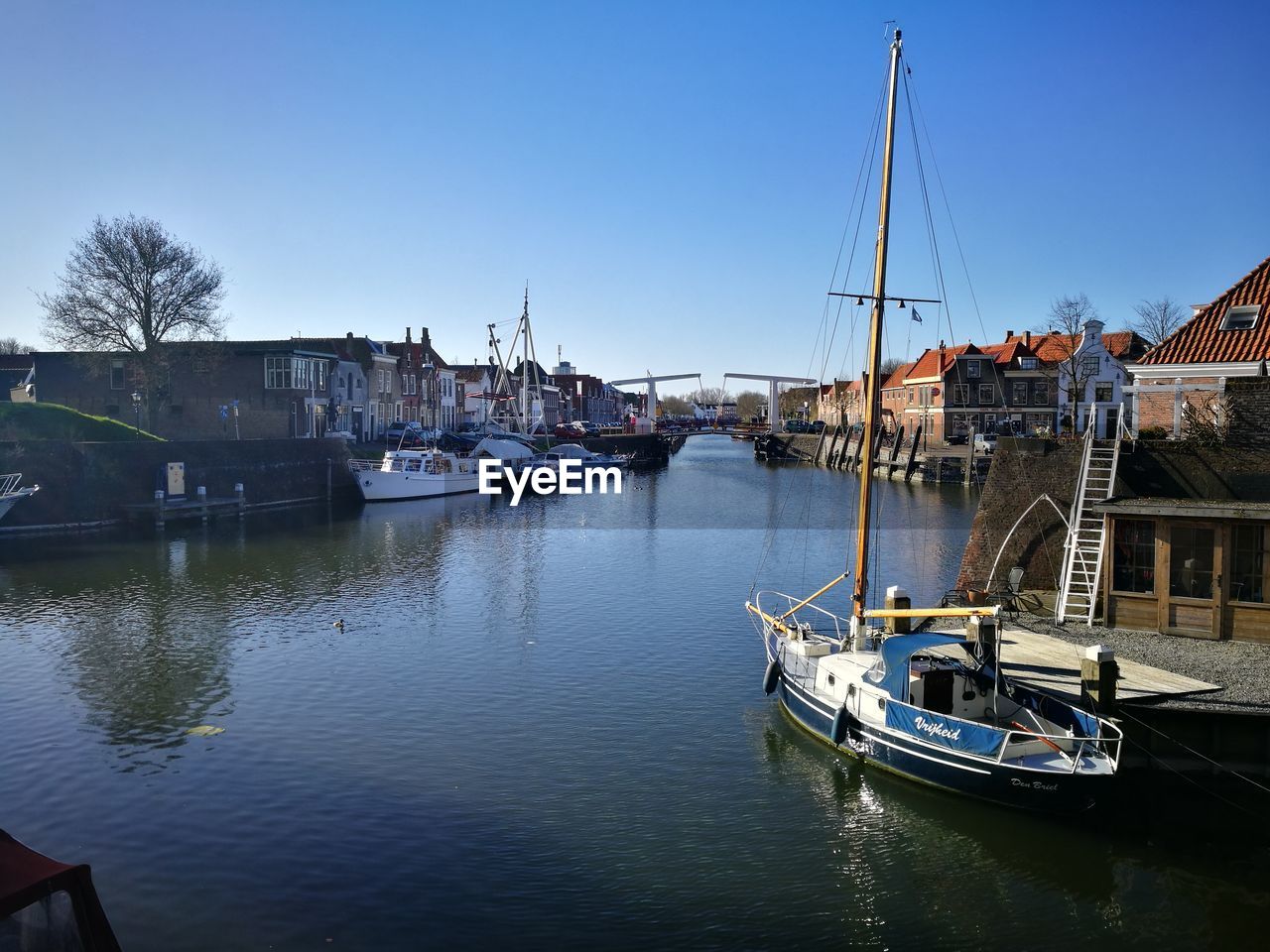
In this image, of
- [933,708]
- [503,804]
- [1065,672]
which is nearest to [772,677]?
[933,708]

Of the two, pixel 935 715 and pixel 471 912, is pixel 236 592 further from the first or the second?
pixel 935 715

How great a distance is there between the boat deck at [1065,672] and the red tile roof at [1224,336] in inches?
493

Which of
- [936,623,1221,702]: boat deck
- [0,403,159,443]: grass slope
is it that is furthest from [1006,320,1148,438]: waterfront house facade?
[0,403,159,443]: grass slope

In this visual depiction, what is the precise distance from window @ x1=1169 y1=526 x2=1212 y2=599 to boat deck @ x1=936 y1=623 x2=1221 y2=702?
2.86m

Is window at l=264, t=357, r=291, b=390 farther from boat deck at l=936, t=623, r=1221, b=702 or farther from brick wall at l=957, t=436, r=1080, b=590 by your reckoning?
boat deck at l=936, t=623, r=1221, b=702

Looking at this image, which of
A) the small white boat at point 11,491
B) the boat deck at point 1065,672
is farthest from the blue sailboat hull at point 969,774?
the small white boat at point 11,491

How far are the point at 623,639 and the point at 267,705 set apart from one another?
32.3ft

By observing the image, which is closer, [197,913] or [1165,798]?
[197,913]

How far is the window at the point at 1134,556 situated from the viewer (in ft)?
66.9

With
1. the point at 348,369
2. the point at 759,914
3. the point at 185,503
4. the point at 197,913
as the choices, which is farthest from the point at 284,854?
the point at 348,369

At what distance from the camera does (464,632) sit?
2797 centimetres

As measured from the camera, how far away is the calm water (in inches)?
502

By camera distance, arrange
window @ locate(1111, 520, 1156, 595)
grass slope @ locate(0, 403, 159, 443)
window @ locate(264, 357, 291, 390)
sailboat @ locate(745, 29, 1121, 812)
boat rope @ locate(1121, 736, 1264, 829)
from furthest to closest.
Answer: window @ locate(264, 357, 291, 390) < grass slope @ locate(0, 403, 159, 443) < window @ locate(1111, 520, 1156, 595) < boat rope @ locate(1121, 736, 1264, 829) < sailboat @ locate(745, 29, 1121, 812)

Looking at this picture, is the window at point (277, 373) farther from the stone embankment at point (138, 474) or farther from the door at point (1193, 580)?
Result: the door at point (1193, 580)
